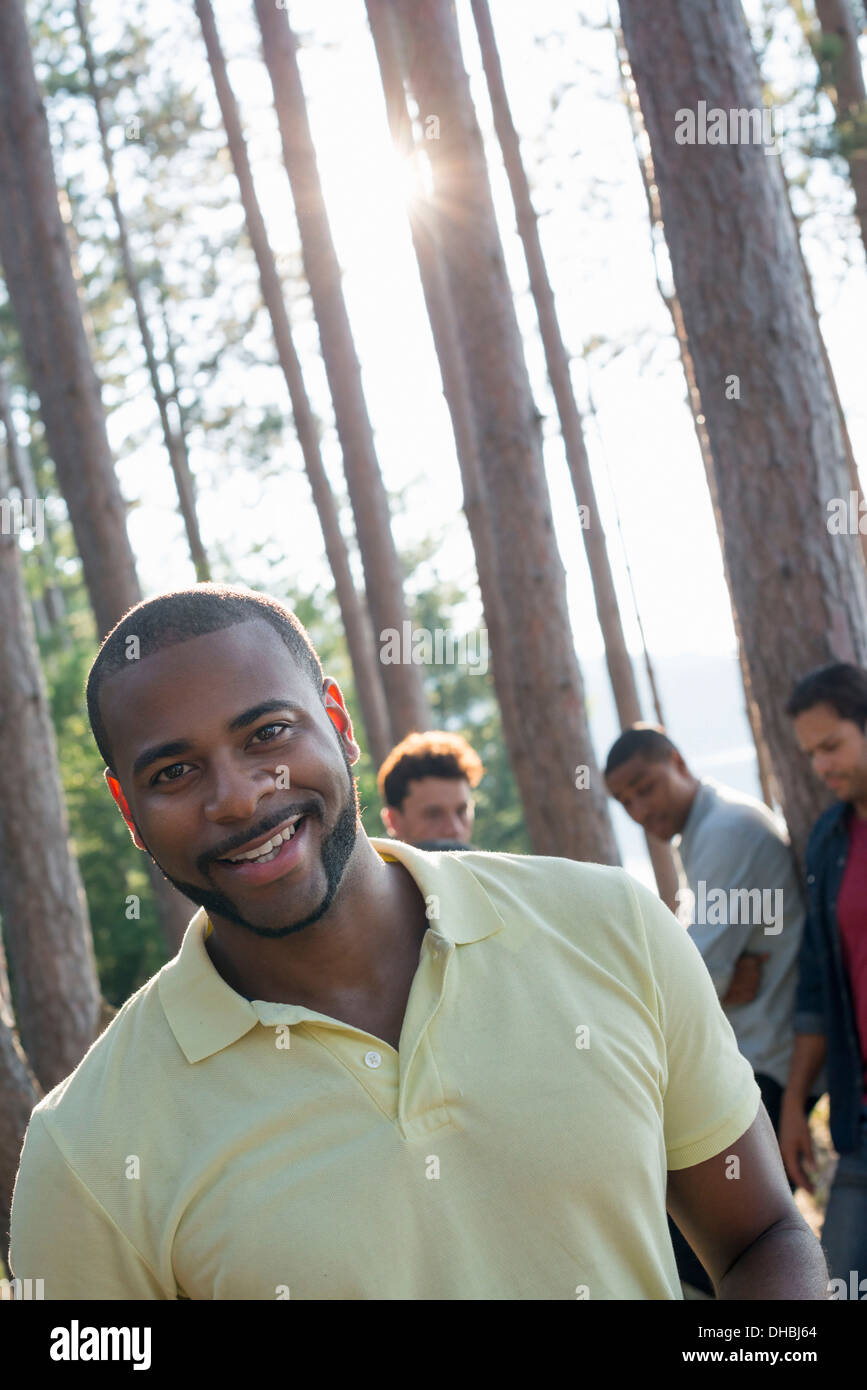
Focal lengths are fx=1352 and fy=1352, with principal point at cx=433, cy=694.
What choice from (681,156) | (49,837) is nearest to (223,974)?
(681,156)

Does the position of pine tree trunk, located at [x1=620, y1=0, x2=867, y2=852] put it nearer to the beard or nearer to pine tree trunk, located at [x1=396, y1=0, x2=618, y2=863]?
pine tree trunk, located at [x1=396, y1=0, x2=618, y2=863]

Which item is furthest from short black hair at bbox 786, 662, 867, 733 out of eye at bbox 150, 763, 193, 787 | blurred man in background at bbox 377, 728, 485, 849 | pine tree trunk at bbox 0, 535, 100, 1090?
pine tree trunk at bbox 0, 535, 100, 1090

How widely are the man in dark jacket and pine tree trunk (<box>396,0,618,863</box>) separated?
2582mm

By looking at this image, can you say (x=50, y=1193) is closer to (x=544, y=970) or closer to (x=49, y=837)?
(x=544, y=970)

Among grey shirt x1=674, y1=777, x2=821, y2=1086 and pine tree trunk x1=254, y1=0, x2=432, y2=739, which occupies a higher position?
pine tree trunk x1=254, y1=0, x2=432, y2=739

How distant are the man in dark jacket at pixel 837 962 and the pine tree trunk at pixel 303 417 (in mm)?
8521

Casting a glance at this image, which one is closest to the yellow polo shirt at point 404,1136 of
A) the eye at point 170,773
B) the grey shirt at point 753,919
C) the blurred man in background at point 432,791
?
the eye at point 170,773

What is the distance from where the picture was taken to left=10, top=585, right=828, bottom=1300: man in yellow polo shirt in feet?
5.74

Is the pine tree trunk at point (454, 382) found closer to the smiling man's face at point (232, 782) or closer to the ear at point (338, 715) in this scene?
the ear at point (338, 715)

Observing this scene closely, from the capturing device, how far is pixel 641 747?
5102mm

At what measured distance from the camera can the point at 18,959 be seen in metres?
8.84

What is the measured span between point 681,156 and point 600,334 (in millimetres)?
11312

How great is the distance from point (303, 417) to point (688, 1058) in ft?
42.3

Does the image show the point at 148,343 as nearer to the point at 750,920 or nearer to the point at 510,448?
the point at 510,448
